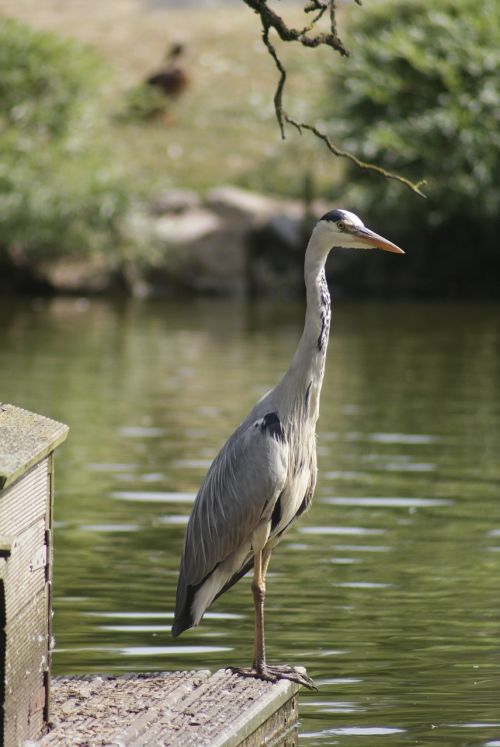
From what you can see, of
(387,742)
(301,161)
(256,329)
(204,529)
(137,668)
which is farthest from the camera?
(301,161)

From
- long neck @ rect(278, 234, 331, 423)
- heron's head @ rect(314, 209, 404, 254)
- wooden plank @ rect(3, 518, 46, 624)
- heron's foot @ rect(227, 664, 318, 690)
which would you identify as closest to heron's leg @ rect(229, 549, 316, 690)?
heron's foot @ rect(227, 664, 318, 690)

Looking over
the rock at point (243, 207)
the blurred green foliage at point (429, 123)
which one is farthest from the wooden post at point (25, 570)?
the rock at point (243, 207)

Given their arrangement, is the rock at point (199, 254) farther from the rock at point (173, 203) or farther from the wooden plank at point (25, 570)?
the wooden plank at point (25, 570)

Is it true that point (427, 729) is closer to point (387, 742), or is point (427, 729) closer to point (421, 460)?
point (387, 742)

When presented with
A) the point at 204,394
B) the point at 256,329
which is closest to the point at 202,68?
the point at 256,329

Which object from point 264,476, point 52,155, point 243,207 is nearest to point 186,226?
point 243,207

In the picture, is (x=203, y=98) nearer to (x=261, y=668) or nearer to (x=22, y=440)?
(x=261, y=668)

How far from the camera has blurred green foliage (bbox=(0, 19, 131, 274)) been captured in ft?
103

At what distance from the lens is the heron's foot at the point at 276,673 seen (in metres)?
6.55

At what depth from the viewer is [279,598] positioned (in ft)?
29.0

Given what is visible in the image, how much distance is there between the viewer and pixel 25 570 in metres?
5.32

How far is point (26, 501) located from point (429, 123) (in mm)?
26114

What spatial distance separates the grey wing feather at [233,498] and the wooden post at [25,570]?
122cm

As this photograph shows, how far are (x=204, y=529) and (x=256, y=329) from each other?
1808cm
